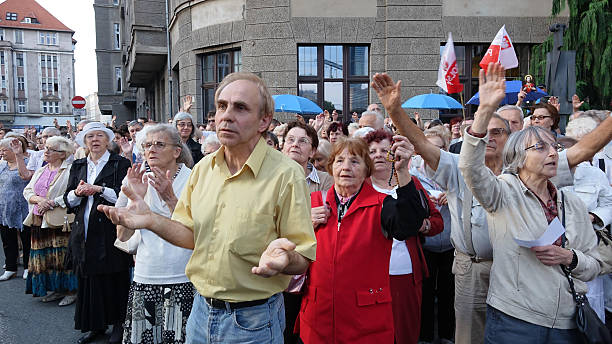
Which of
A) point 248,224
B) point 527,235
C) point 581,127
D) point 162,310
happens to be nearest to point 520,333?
point 527,235

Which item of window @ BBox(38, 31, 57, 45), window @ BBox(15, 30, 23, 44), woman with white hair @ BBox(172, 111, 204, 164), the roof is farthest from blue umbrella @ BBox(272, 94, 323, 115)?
window @ BBox(38, 31, 57, 45)

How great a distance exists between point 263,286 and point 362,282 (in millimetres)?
969

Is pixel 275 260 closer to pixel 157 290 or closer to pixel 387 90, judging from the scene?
pixel 387 90

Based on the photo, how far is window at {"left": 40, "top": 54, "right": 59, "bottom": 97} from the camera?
296 feet

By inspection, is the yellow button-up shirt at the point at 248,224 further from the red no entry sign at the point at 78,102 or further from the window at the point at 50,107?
the window at the point at 50,107

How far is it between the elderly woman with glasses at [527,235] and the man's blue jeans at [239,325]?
4.24ft

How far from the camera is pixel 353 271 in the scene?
2.96 m

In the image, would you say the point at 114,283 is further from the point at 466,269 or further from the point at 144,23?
the point at 144,23

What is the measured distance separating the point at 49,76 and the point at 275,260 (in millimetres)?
103800

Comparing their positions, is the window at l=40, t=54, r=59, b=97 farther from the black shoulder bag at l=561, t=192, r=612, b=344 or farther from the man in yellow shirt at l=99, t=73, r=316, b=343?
the black shoulder bag at l=561, t=192, r=612, b=344

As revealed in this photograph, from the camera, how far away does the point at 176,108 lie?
18.6m

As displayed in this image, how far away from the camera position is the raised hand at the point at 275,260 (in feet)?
5.97

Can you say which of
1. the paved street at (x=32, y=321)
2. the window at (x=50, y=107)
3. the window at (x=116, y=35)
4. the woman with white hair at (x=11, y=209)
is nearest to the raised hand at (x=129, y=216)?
the paved street at (x=32, y=321)

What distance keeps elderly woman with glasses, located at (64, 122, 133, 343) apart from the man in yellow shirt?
288 cm
